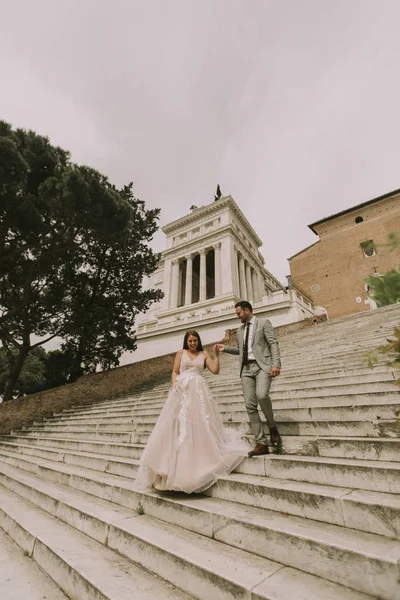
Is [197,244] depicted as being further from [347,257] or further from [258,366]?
[258,366]

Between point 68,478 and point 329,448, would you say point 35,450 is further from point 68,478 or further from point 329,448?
point 329,448

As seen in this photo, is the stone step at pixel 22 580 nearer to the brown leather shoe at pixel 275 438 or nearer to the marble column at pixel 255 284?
the brown leather shoe at pixel 275 438

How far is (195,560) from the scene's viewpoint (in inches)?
79.2

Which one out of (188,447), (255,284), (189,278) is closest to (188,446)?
(188,447)

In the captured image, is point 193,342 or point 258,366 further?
point 193,342

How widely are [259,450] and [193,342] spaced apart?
4.67 ft

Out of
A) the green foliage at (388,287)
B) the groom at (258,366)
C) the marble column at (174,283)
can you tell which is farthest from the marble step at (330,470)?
the marble column at (174,283)

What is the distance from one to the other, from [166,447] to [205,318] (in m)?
20.8

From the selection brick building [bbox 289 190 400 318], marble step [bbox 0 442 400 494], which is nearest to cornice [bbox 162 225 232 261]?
brick building [bbox 289 190 400 318]

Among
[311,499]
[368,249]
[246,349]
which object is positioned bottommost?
[311,499]

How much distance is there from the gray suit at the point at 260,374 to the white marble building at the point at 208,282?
17.3m

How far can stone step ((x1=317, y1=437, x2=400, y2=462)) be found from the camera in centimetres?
269

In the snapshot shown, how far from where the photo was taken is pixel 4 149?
959 cm

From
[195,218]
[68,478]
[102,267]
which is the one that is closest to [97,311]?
[102,267]
